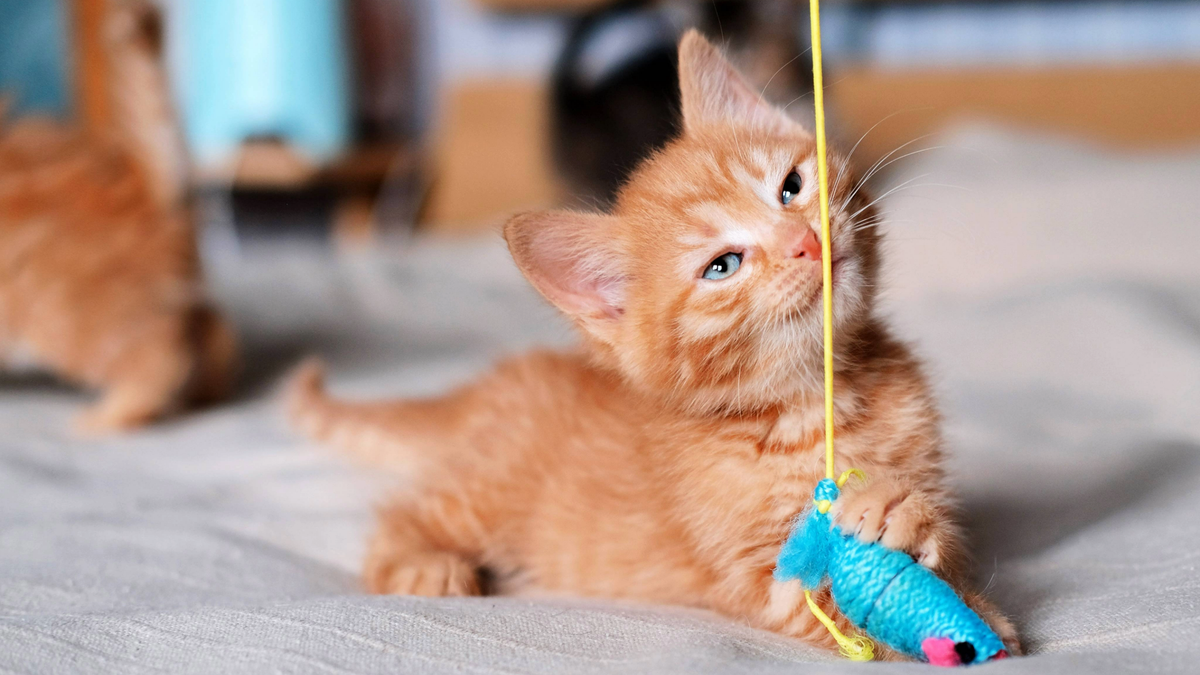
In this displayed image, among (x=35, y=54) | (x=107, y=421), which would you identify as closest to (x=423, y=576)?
(x=107, y=421)

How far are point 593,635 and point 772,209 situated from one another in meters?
0.46

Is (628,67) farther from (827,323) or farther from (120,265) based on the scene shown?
(827,323)

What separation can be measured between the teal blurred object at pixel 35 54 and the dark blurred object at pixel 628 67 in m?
2.53

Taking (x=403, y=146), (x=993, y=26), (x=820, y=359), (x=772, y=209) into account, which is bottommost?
(x=403, y=146)

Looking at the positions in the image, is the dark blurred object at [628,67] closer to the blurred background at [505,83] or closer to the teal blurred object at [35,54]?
the blurred background at [505,83]

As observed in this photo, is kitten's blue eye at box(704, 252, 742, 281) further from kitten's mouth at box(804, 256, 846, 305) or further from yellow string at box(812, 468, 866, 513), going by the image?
yellow string at box(812, 468, 866, 513)

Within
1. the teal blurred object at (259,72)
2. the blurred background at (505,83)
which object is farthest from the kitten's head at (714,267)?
the teal blurred object at (259,72)

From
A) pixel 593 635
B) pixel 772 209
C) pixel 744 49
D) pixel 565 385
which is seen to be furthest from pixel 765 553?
pixel 744 49

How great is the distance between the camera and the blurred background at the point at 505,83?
3.56 meters

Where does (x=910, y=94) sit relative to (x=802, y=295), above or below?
above

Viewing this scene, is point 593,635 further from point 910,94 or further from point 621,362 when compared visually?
A: point 910,94

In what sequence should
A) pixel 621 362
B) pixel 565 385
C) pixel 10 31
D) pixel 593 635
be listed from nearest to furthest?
A: pixel 593 635 < pixel 621 362 < pixel 565 385 < pixel 10 31

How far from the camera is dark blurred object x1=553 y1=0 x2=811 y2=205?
134 inches

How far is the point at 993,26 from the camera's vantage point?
3.88 metres
